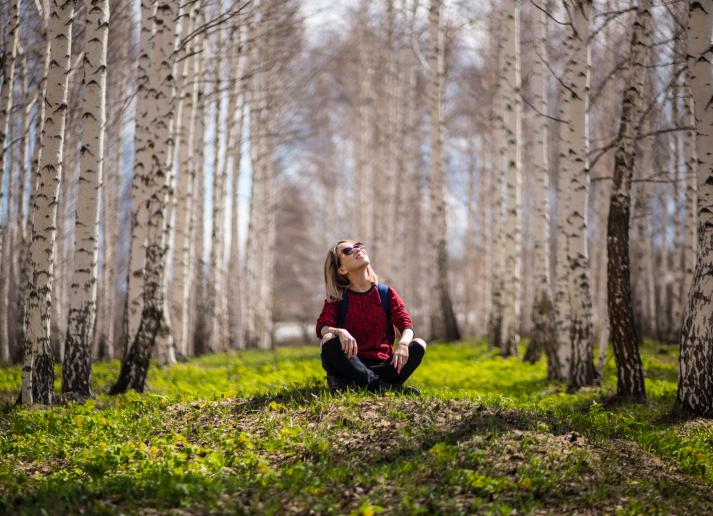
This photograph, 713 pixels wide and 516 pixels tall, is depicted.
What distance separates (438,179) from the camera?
53.9 feet

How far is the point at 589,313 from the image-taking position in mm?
9031

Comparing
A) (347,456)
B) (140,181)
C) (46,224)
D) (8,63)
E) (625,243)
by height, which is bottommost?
(347,456)

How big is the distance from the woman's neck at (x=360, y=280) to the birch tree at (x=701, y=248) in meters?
3.17

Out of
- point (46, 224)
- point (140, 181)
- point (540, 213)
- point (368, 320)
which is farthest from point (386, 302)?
point (540, 213)

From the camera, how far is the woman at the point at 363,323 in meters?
6.25

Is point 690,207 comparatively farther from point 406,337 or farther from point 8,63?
point 8,63

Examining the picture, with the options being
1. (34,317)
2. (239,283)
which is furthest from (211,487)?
(239,283)

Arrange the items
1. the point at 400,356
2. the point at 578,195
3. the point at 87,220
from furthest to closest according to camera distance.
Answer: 1. the point at 578,195
2. the point at 87,220
3. the point at 400,356

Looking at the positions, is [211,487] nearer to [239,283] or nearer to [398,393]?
[398,393]

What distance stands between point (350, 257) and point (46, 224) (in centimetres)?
342

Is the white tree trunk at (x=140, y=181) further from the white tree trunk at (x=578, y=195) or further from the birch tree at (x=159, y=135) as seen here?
the white tree trunk at (x=578, y=195)

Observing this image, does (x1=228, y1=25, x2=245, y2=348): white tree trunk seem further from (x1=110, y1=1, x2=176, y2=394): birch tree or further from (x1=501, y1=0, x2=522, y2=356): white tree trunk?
(x1=110, y1=1, x2=176, y2=394): birch tree

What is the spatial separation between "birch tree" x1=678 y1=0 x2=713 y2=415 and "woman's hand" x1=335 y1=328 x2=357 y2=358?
3.31 meters

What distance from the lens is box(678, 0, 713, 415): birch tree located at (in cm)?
656
